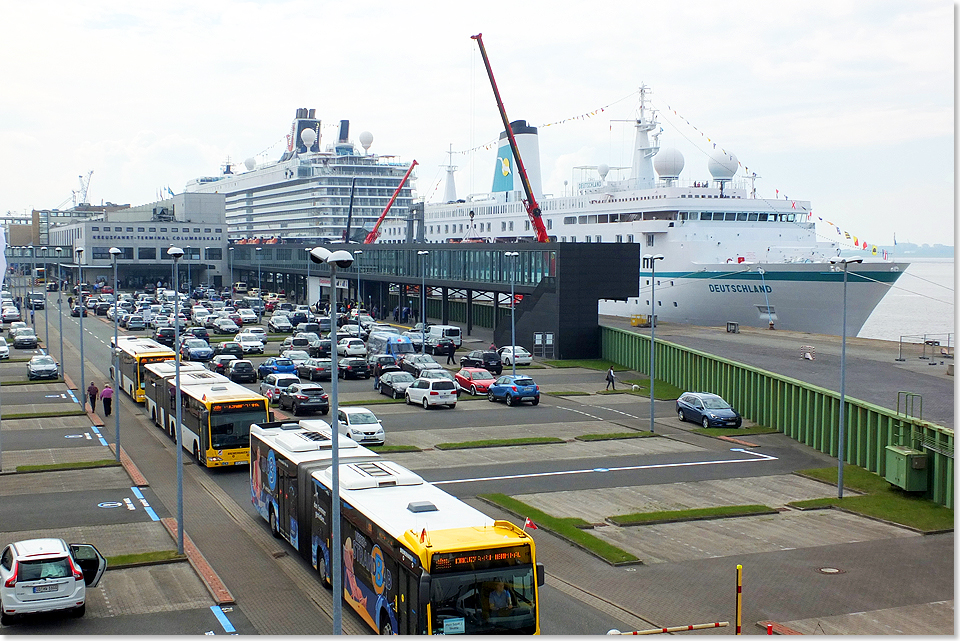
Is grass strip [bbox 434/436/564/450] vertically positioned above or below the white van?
below

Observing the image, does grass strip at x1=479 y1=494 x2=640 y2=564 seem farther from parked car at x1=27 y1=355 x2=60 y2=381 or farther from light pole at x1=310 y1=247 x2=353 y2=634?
parked car at x1=27 y1=355 x2=60 y2=381

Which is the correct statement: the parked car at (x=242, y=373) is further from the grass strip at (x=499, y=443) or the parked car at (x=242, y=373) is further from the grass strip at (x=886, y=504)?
the grass strip at (x=886, y=504)

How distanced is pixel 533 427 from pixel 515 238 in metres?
60.3

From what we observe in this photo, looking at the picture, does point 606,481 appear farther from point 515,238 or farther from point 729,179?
point 515,238

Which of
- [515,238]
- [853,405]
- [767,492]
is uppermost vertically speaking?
[515,238]

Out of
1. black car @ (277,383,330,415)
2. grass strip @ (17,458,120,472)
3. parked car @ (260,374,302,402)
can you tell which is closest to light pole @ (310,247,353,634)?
grass strip @ (17,458,120,472)

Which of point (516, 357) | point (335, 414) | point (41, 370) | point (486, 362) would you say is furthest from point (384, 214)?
point (335, 414)

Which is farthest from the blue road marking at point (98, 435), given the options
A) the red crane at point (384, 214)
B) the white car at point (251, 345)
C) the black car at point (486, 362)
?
the red crane at point (384, 214)

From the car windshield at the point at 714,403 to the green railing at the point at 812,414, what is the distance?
3.67 ft

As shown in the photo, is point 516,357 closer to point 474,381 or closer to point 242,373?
point 474,381

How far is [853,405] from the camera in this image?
26250 mm

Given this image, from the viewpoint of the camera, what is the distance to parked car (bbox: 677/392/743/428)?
3216 cm

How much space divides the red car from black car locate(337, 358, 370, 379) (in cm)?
590

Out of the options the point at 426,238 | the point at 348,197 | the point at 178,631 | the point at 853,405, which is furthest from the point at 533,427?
the point at 348,197
